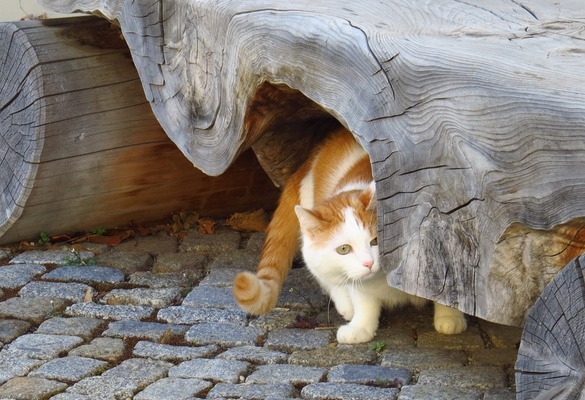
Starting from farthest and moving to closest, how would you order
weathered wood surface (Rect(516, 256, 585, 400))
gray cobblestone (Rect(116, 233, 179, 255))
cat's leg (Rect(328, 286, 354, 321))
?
gray cobblestone (Rect(116, 233, 179, 255))
cat's leg (Rect(328, 286, 354, 321))
weathered wood surface (Rect(516, 256, 585, 400))

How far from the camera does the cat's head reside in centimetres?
343

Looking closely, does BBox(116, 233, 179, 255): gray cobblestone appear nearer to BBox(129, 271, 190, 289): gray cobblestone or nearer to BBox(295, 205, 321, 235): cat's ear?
BBox(129, 271, 190, 289): gray cobblestone

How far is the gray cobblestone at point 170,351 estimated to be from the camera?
135 inches

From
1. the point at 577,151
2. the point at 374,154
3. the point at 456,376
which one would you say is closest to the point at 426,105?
the point at 374,154

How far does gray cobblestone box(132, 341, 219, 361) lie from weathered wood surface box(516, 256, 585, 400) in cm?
139

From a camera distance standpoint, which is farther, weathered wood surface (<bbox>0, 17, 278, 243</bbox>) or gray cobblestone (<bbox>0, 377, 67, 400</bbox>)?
weathered wood surface (<bbox>0, 17, 278, 243</bbox>)

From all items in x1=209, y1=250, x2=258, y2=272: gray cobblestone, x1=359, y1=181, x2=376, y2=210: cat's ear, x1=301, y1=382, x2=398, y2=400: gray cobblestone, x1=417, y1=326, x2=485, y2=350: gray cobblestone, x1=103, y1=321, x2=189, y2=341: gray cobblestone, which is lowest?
x1=301, y1=382, x2=398, y2=400: gray cobblestone

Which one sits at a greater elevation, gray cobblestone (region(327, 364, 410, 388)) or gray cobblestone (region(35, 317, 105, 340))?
gray cobblestone (region(35, 317, 105, 340))

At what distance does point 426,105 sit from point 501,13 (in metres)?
0.64

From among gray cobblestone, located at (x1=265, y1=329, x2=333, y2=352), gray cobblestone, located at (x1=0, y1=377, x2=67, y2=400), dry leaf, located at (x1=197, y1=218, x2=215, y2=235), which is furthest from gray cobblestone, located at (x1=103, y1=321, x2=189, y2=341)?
dry leaf, located at (x1=197, y1=218, x2=215, y2=235)

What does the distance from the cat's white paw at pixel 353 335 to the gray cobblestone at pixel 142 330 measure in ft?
2.03

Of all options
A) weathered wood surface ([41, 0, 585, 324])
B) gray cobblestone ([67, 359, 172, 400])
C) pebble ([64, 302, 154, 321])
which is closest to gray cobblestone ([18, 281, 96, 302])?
pebble ([64, 302, 154, 321])

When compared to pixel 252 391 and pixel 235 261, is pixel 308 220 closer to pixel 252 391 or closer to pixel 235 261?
pixel 252 391

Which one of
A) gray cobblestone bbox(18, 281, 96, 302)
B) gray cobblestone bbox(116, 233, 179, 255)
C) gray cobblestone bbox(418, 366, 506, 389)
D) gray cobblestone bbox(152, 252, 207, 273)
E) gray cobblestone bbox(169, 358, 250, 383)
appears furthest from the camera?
gray cobblestone bbox(116, 233, 179, 255)
